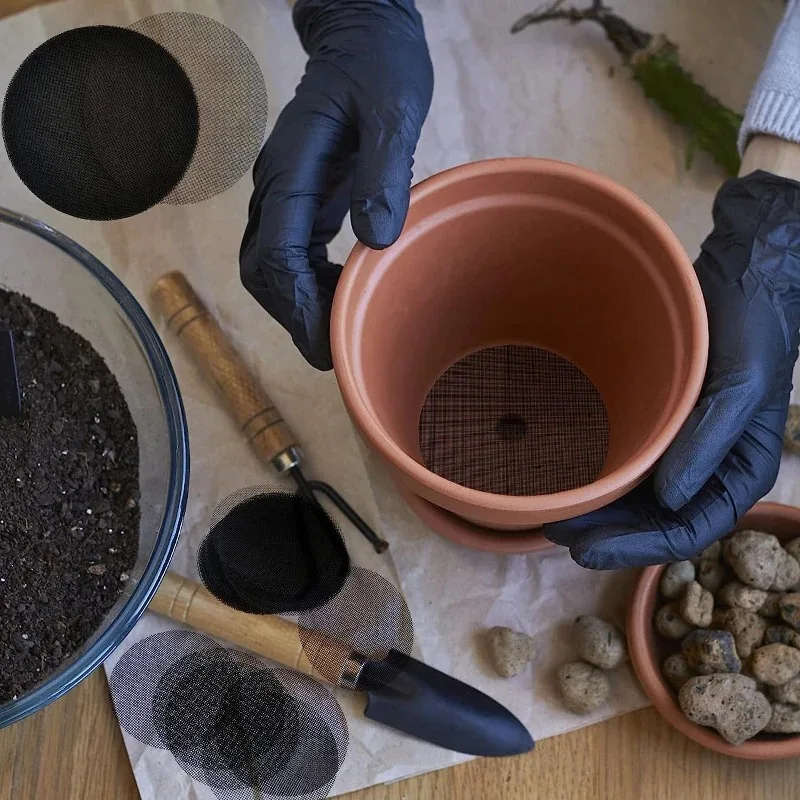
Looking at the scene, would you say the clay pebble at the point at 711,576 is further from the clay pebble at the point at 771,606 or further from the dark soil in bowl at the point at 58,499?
the dark soil in bowl at the point at 58,499

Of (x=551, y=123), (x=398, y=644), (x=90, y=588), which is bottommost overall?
(x=398, y=644)

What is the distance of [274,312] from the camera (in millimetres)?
562

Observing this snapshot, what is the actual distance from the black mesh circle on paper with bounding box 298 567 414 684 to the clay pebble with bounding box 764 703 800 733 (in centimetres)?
26

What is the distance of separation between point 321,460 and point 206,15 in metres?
0.41

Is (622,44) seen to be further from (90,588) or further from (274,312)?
(90,588)

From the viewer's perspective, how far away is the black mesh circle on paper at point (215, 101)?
0.71m

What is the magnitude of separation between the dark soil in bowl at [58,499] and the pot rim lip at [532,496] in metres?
0.23

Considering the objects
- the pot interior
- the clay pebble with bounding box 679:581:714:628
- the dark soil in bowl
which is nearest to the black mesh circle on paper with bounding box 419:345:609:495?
the pot interior

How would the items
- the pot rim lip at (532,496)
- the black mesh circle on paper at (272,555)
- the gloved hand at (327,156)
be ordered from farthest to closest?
the black mesh circle on paper at (272,555) < the gloved hand at (327,156) < the pot rim lip at (532,496)

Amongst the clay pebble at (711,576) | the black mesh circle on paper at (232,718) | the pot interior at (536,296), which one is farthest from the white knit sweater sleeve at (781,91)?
the black mesh circle on paper at (232,718)

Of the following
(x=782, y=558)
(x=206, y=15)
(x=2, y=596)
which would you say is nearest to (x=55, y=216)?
(x=206, y=15)

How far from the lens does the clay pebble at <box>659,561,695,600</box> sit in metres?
0.62

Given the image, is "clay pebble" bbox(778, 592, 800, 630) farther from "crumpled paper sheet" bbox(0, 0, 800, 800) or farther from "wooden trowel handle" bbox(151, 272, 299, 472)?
"wooden trowel handle" bbox(151, 272, 299, 472)

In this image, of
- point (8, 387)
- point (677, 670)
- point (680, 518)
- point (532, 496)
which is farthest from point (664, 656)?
point (8, 387)
